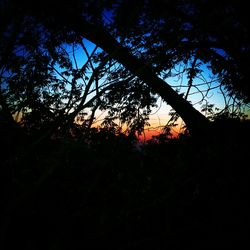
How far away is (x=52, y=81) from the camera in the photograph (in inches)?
234

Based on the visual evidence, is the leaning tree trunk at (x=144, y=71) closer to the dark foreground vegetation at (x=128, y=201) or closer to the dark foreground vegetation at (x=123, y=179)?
the dark foreground vegetation at (x=123, y=179)

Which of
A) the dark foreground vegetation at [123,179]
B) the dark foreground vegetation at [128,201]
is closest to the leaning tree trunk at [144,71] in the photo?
the dark foreground vegetation at [123,179]

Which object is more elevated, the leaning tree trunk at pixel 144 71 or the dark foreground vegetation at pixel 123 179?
the leaning tree trunk at pixel 144 71

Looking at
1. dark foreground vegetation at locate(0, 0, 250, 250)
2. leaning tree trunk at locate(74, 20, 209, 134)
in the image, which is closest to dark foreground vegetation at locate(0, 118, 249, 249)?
dark foreground vegetation at locate(0, 0, 250, 250)

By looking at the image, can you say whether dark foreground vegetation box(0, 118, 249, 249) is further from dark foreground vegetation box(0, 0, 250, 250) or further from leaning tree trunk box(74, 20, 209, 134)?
leaning tree trunk box(74, 20, 209, 134)

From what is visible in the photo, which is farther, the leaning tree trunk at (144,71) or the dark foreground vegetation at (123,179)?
the leaning tree trunk at (144,71)

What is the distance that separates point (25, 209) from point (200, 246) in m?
2.43

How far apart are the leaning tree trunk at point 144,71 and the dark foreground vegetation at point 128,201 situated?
88.0 inches

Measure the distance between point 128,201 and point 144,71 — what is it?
4.19 m

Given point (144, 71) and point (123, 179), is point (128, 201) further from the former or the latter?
Answer: point (144, 71)

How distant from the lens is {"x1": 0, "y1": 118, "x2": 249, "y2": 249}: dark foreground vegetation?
2.08 metres

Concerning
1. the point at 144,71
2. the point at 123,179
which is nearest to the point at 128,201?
the point at 123,179

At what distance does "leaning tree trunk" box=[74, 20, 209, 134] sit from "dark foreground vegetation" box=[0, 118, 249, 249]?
2235 millimetres

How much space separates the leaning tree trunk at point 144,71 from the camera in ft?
15.9
